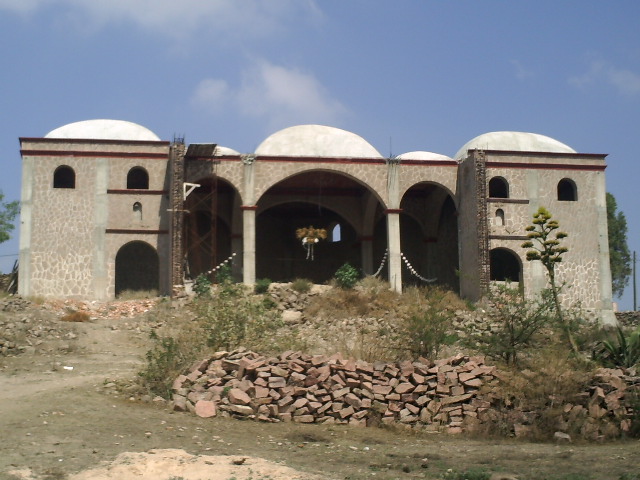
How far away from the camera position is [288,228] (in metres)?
33.9

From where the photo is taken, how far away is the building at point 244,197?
25906mm

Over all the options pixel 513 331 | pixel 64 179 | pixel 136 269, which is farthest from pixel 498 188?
pixel 64 179

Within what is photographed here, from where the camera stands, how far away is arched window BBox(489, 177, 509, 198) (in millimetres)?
27703

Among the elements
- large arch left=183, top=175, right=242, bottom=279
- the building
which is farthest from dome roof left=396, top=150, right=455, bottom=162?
large arch left=183, top=175, right=242, bottom=279

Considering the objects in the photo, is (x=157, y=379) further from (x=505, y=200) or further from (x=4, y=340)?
(x=505, y=200)

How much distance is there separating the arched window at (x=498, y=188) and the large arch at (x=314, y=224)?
4.26m

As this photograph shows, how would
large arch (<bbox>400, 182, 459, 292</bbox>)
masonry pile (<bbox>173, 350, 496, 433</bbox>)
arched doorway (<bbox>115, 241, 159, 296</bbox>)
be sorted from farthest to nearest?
large arch (<bbox>400, 182, 459, 292</bbox>)
arched doorway (<bbox>115, 241, 159, 296</bbox>)
masonry pile (<bbox>173, 350, 496, 433</bbox>)

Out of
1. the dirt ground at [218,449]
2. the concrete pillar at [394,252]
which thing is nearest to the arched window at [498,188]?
the concrete pillar at [394,252]

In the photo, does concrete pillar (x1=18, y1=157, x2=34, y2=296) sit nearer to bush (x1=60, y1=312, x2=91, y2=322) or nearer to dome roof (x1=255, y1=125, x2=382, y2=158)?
bush (x1=60, y1=312, x2=91, y2=322)

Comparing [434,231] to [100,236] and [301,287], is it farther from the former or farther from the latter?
[100,236]

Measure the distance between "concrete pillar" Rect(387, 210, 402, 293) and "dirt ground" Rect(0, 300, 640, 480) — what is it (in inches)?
530

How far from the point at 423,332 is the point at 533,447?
3667 millimetres

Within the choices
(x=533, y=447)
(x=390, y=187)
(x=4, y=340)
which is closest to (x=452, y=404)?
(x=533, y=447)

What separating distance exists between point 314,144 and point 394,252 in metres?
4.59
